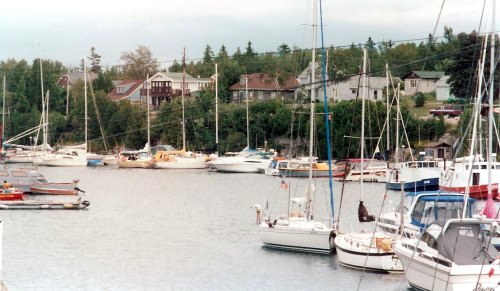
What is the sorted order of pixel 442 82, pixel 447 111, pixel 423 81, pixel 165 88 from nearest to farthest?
pixel 447 111 → pixel 442 82 → pixel 423 81 → pixel 165 88

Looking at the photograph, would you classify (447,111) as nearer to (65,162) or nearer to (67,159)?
(67,159)

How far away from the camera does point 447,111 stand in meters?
115

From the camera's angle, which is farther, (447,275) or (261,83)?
(261,83)

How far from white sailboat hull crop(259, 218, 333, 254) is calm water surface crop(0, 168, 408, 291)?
1.37 feet

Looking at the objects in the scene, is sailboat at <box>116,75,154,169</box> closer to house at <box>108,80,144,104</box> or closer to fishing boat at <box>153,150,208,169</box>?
fishing boat at <box>153,150,208,169</box>

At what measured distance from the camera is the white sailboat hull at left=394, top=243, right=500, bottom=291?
3406 cm

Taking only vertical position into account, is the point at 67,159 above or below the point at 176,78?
below

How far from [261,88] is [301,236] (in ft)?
328

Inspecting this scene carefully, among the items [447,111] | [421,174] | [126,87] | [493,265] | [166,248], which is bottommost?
[166,248]

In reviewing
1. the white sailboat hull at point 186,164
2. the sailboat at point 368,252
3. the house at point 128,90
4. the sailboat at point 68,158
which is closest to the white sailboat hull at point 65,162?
the sailboat at point 68,158

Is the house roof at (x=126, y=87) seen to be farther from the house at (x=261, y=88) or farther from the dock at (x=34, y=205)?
the dock at (x=34, y=205)

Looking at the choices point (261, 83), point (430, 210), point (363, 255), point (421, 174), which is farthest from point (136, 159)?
point (430, 210)

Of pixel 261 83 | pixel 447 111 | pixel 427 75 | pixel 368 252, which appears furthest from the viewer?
pixel 261 83

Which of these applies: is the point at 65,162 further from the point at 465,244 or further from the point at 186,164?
the point at 465,244
